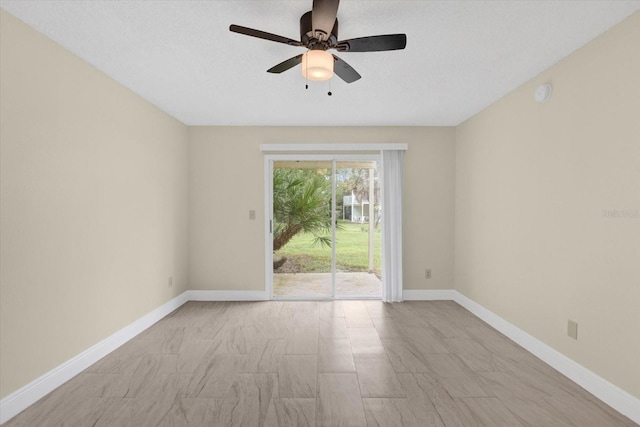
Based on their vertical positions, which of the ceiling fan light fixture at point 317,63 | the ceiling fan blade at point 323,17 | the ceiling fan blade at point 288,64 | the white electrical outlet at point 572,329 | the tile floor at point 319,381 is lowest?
the tile floor at point 319,381

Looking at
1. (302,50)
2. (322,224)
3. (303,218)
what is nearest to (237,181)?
(303,218)

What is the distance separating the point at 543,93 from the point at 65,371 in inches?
171

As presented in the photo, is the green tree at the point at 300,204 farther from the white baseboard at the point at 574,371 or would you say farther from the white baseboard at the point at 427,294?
the white baseboard at the point at 574,371

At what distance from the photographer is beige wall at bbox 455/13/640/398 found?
Result: 2049 mm

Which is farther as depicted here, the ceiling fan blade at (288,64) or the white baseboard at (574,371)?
the ceiling fan blade at (288,64)

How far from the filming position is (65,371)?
2402 millimetres

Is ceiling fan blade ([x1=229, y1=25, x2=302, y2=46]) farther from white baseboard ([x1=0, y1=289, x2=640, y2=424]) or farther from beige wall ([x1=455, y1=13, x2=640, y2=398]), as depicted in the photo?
white baseboard ([x1=0, y1=289, x2=640, y2=424])

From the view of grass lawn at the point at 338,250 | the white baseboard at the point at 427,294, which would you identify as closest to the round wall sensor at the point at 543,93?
the view of grass lawn at the point at 338,250

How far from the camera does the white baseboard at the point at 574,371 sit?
2.02 m

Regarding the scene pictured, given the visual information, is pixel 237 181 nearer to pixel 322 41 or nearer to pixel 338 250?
pixel 338 250

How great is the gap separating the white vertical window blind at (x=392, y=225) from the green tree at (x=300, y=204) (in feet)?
2.64

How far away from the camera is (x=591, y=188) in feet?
7.55

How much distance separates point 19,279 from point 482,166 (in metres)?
A: 4.35

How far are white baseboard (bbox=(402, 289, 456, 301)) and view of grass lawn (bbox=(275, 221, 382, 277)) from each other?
48 centimetres
